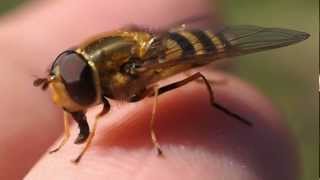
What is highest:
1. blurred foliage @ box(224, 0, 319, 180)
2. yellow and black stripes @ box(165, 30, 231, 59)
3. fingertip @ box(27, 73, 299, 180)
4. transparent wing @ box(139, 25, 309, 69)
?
yellow and black stripes @ box(165, 30, 231, 59)

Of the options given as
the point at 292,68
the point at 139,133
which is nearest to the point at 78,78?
the point at 139,133

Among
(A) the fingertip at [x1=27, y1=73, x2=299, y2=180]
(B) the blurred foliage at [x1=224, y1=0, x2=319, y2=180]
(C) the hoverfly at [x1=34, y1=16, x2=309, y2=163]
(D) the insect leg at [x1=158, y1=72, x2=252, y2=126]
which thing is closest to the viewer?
(A) the fingertip at [x1=27, y1=73, x2=299, y2=180]

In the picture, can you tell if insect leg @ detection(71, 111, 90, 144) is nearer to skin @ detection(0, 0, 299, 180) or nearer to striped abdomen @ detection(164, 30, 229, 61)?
skin @ detection(0, 0, 299, 180)

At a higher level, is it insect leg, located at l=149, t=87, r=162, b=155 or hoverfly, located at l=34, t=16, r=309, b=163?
hoverfly, located at l=34, t=16, r=309, b=163

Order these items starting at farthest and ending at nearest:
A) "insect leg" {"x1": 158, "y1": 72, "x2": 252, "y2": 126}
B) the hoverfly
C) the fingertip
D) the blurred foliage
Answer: the blurred foliage → "insect leg" {"x1": 158, "y1": 72, "x2": 252, "y2": 126} → the hoverfly → the fingertip

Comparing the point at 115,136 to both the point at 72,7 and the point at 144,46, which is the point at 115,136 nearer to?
the point at 144,46

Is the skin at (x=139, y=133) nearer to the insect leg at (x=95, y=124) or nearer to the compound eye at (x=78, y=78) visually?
the insect leg at (x=95, y=124)

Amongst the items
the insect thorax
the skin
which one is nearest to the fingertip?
the skin
